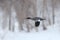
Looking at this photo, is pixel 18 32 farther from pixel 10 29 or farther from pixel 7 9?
pixel 7 9

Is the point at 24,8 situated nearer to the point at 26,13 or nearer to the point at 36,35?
the point at 26,13

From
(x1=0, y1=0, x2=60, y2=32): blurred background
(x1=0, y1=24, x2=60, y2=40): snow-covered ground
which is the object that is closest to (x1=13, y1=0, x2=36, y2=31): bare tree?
(x1=0, y1=0, x2=60, y2=32): blurred background

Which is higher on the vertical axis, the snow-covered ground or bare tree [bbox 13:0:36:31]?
bare tree [bbox 13:0:36:31]

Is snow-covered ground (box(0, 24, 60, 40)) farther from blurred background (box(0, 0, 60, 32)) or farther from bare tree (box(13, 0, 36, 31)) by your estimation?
bare tree (box(13, 0, 36, 31))

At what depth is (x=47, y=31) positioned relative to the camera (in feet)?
3.69

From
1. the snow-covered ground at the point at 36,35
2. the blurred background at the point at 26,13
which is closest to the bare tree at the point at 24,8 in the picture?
the blurred background at the point at 26,13

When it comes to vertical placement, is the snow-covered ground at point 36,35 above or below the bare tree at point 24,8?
below

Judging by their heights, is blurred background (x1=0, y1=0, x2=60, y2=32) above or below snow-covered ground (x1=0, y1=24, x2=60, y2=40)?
above

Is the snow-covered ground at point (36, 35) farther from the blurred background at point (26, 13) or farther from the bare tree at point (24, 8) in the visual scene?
the bare tree at point (24, 8)

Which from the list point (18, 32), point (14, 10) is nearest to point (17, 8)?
point (14, 10)

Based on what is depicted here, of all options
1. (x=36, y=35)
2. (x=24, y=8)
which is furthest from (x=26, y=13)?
(x=36, y=35)

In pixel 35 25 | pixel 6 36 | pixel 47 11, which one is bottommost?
pixel 6 36

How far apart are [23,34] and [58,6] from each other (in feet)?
1.53

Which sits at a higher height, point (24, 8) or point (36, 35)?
point (24, 8)
